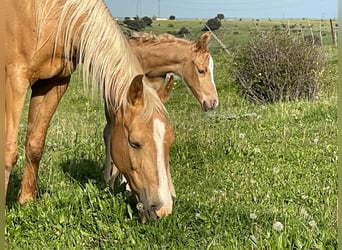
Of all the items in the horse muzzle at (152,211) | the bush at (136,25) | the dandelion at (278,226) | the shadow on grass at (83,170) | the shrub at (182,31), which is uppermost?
the bush at (136,25)

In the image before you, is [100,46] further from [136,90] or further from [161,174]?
[161,174]

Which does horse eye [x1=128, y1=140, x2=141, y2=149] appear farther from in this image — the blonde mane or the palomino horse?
the blonde mane

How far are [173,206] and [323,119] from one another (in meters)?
3.29

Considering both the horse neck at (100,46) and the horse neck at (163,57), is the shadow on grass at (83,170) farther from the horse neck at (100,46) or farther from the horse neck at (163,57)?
the horse neck at (100,46)

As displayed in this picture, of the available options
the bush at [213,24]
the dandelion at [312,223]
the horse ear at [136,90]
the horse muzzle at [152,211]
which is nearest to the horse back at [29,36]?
the horse ear at [136,90]

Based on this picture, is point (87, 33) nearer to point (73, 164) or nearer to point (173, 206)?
point (173, 206)

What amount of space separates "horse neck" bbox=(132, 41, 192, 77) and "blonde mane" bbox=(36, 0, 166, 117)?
1405 mm

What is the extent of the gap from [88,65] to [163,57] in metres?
1.68

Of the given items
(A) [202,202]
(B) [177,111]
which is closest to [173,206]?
(A) [202,202]

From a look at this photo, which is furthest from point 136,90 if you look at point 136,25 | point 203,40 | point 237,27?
Answer: point 237,27

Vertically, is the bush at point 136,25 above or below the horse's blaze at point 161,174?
above

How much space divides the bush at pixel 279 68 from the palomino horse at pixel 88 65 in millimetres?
3987

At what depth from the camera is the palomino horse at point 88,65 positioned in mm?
2805

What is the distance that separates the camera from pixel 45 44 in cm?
303
